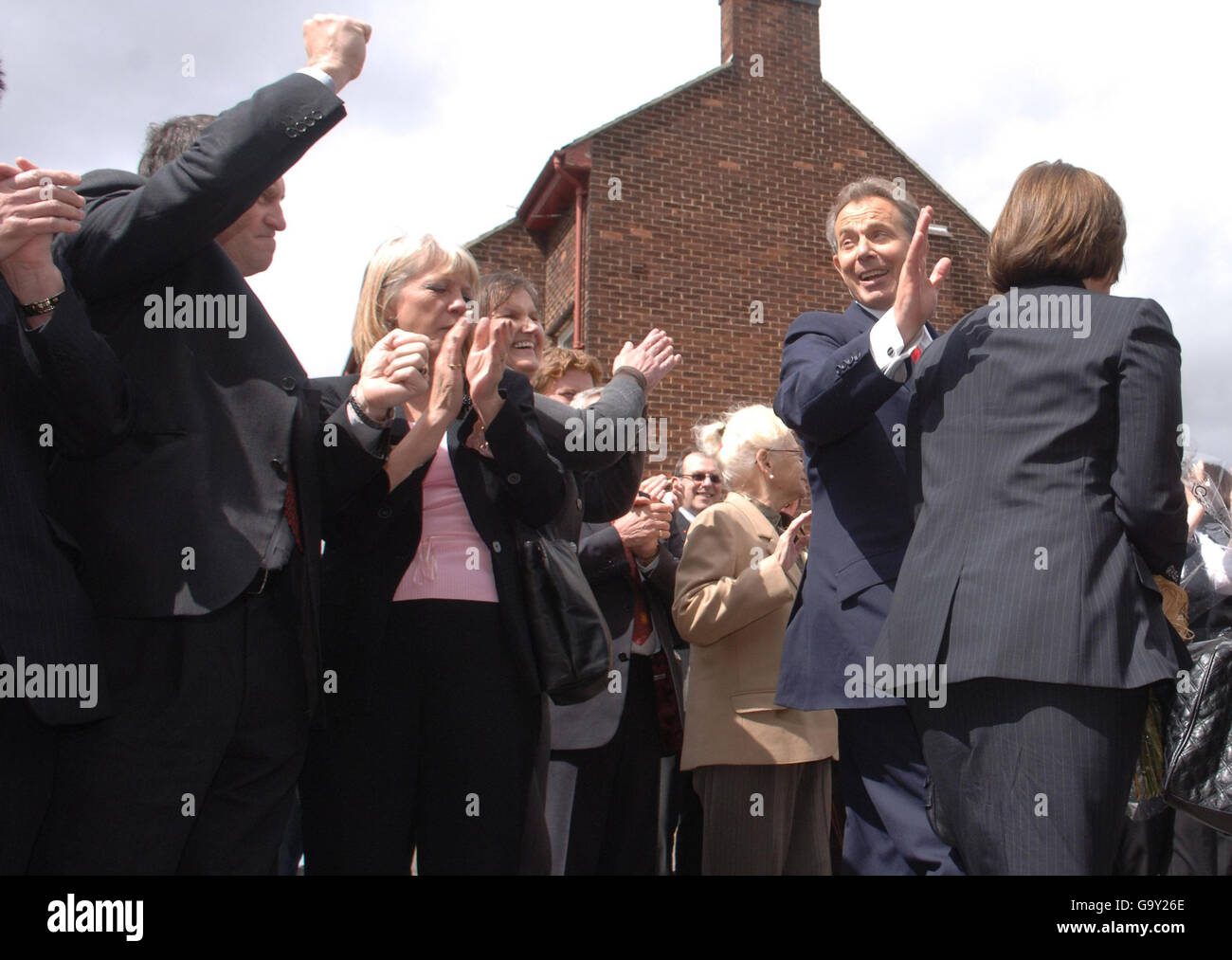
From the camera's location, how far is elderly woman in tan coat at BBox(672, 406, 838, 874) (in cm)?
421

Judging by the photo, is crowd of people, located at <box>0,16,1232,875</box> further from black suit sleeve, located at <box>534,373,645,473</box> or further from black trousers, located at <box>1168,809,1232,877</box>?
black trousers, located at <box>1168,809,1232,877</box>

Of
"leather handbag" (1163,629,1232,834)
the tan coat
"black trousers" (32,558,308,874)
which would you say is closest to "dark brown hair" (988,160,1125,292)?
"leather handbag" (1163,629,1232,834)

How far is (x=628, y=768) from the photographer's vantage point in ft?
14.3

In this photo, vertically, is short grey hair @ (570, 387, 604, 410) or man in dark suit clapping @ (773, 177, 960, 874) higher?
short grey hair @ (570, 387, 604, 410)

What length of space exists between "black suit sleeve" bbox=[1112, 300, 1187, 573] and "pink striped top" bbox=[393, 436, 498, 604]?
1559mm

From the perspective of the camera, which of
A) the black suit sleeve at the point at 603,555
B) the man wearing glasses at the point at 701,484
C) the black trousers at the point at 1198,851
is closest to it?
the black suit sleeve at the point at 603,555

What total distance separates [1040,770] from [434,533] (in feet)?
5.24

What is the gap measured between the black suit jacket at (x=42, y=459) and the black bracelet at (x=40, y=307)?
0.02 m

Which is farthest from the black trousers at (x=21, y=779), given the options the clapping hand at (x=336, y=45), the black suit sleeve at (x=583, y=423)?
the black suit sleeve at (x=583, y=423)

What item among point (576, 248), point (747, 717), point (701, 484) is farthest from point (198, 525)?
point (576, 248)

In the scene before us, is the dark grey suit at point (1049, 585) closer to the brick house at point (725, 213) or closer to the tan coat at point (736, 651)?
the tan coat at point (736, 651)

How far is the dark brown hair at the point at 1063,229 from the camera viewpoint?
2.86 m

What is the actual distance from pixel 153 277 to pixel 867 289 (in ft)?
6.76
